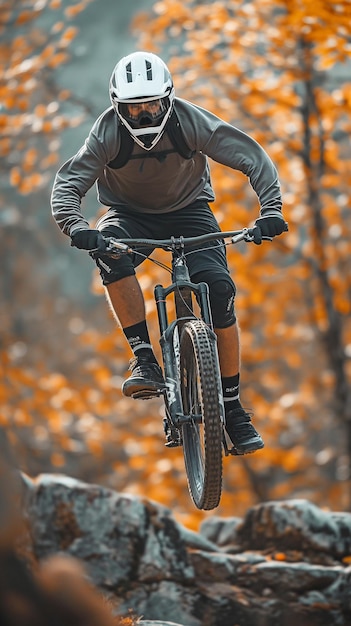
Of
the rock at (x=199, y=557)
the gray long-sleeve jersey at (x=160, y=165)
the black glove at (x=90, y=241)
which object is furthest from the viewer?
the rock at (x=199, y=557)

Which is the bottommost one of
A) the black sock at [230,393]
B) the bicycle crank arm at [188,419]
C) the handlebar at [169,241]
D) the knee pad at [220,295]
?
the bicycle crank arm at [188,419]

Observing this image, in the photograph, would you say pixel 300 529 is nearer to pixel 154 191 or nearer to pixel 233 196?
pixel 154 191

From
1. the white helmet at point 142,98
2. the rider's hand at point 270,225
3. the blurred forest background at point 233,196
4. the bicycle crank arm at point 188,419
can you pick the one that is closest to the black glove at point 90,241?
the white helmet at point 142,98

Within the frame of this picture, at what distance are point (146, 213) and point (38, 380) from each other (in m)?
10.5

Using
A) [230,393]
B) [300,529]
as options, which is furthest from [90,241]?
[300,529]

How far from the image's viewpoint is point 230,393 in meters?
5.85

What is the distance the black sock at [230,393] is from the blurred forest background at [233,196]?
3672 mm

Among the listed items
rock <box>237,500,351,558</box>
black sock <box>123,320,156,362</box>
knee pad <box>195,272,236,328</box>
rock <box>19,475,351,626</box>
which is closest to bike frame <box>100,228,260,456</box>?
knee pad <box>195,272,236,328</box>

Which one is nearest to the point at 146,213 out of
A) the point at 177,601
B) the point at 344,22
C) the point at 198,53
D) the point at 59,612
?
the point at 59,612

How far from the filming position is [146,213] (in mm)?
5875

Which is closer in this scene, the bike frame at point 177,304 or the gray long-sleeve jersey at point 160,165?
the bike frame at point 177,304

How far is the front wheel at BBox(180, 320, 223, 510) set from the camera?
4.89m

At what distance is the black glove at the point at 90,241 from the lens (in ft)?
17.0

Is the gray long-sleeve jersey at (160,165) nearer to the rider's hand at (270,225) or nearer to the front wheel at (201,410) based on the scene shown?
A: the rider's hand at (270,225)
